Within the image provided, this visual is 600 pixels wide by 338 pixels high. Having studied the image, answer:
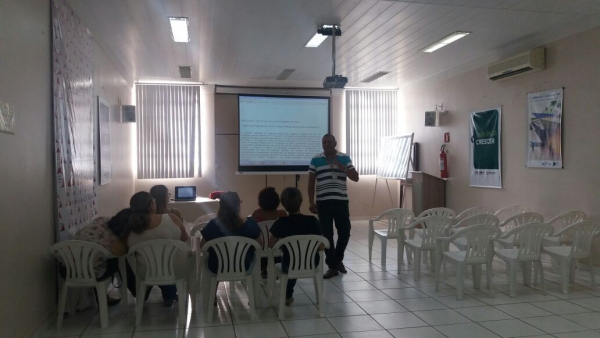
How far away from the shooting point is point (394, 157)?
888cm

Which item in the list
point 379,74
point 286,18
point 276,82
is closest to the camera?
point 286,18

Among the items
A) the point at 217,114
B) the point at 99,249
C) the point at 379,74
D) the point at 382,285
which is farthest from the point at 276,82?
the point at 99,249

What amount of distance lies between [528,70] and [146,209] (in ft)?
16.4

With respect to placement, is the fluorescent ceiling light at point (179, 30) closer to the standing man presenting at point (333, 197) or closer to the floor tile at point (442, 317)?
the standing man presenting at point (333, 197)

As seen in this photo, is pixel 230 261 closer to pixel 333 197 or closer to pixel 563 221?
pixel 333 197

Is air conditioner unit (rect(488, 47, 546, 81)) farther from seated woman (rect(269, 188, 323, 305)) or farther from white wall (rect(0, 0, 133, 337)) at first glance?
→ white wall (rect(0, 0, 133, 337))

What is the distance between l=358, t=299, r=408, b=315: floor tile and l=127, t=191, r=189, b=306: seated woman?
169 centimetres

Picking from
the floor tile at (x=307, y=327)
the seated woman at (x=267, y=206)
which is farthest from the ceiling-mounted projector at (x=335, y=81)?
the floor tile at (x=307, y=327)

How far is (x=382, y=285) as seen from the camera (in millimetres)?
4570

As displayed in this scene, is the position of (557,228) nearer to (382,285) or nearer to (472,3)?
(382,285)

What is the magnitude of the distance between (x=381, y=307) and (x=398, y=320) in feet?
1.08

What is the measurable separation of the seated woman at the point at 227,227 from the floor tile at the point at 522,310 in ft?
7.21

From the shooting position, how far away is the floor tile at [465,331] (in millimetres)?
3242

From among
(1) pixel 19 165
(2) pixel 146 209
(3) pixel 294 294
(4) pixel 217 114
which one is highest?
(4) pixel 217 114
